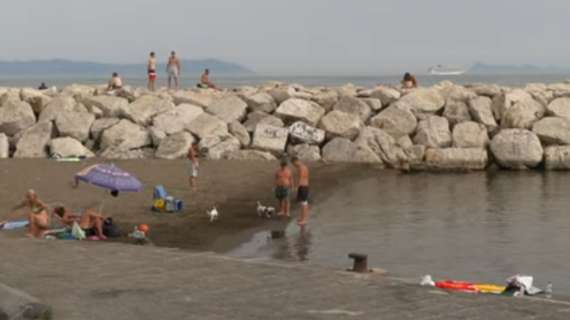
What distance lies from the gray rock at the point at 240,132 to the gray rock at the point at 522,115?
8.35m

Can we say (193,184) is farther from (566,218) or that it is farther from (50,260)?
(50,260)

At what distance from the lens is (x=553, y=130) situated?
91.5ft

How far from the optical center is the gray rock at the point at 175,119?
91.4ft

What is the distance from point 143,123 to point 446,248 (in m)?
14.7

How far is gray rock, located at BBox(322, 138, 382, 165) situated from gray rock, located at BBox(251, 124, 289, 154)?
1327 millimetres

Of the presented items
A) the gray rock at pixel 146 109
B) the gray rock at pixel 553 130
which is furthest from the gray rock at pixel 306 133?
the gray rock at pixel 553 130

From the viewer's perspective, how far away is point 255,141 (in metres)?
27.2

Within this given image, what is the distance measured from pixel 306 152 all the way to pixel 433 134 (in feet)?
13.5

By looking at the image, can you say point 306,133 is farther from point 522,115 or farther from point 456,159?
point 522,115

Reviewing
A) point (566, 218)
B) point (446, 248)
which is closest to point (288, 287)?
point (446, 248)

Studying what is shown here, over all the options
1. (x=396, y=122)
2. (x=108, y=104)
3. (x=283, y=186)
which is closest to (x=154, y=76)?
(x=108, y=104)

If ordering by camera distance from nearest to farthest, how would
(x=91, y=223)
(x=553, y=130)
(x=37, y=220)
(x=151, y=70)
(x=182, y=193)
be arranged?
(x=37, y=220)
(x=91, y=223)
(x=182, y=193)
(x=553, y=130)
(x=151, y=70)

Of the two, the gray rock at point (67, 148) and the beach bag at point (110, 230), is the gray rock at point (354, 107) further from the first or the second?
the beach bag at point (110, 230)

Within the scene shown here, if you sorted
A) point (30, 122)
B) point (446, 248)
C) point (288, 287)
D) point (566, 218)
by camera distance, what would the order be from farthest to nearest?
point (30, 122) < point (566, 218) < point (446, 248) < point (288, 287)
